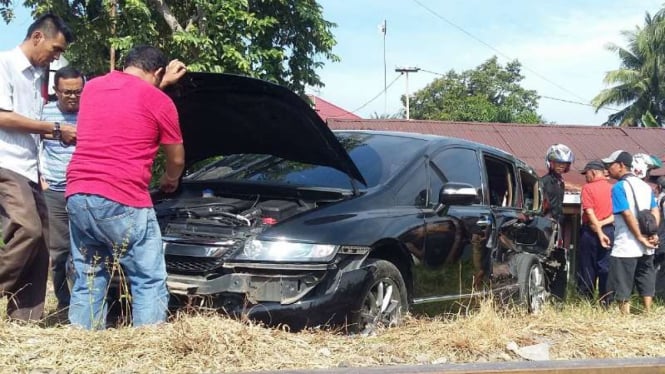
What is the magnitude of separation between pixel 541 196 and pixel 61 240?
4833mm

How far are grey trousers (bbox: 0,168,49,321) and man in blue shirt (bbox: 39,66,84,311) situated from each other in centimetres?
75

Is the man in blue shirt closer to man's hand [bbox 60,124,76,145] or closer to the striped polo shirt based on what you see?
the striped polo shirt

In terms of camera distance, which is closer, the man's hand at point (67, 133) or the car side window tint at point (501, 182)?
the man's hand at point (67, 133)

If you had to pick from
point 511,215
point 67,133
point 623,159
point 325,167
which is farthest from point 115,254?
point 623,159

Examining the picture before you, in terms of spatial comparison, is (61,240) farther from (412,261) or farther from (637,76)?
(637,76)

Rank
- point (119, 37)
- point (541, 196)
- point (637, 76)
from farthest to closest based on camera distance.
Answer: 1. point (637, 76)
2. point (119, 37)
3. point (541, 196)

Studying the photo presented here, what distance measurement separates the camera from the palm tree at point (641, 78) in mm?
37625

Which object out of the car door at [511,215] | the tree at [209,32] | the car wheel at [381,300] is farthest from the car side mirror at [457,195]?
the tree at [209,32]

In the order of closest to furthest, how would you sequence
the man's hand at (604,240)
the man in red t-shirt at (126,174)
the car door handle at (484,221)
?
the man in red t-shirt at (126,174), the car door handle at (484,221), the man's hand at (604,240)

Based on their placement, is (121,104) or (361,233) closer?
(121,104)

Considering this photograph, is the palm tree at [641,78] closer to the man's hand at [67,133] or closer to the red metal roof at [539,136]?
the red metal roof at [539,136]

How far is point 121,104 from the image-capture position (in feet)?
12.9

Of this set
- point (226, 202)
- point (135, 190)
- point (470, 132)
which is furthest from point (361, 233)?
point (470, 132)

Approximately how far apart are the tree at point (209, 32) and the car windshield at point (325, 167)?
5421 millimetres
